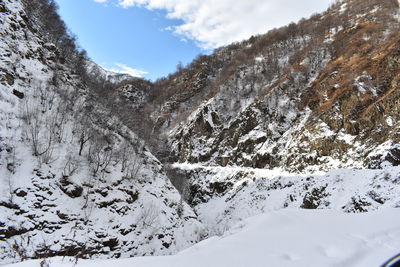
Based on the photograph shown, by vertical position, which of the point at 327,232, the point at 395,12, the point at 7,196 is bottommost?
the point at 327,232

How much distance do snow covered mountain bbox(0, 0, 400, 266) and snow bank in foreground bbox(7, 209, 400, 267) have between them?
4 cm

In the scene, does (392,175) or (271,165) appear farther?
(271,165)

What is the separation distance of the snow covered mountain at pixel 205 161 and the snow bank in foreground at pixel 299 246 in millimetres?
43

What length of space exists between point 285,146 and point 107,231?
20349mm

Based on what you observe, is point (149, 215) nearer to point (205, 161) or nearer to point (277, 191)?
point (277, 191)

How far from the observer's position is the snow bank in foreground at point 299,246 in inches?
138

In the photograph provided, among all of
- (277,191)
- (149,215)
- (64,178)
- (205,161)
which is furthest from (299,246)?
(205,161)

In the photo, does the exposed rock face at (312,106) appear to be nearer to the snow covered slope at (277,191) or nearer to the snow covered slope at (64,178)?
the snow covered slope at (277,191)

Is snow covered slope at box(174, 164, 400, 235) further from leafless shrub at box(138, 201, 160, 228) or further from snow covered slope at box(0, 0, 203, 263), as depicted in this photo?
snow covered slope at box(0, 0, 203, 263)

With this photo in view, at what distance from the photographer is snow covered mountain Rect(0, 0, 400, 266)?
9688 mm

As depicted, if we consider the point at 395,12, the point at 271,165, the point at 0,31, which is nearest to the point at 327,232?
the point at 271,165

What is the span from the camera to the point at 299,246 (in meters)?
4.04

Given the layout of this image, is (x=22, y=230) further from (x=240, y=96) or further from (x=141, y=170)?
(x=240, y=96)

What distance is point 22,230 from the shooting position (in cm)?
1131
